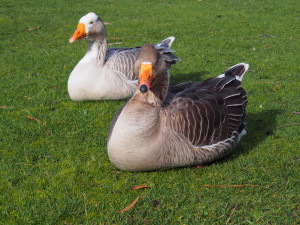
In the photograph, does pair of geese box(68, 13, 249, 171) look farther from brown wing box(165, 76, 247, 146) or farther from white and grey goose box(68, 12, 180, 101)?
white and grey goose box(68, 12, 180, 101)

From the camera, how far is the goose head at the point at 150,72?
405 cm

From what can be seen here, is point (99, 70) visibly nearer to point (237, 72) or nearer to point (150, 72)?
point (237, 72)

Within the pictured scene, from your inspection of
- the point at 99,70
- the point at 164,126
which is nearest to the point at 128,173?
the point at 164,126

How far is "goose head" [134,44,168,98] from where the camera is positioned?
13.3ft

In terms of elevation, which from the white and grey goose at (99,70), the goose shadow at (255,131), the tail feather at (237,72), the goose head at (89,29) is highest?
the goose head at (89,29)

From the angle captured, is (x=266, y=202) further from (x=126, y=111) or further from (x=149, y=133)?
(x=126, y=111)

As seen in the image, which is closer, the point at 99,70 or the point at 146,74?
the point at 146,74

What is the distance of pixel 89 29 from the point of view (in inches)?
275

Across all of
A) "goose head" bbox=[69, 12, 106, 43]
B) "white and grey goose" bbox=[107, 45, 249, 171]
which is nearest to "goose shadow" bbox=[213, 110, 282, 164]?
"white and grey goose" bbox=[107, 45, 249, 171]

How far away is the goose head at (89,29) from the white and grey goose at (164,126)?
2.81m

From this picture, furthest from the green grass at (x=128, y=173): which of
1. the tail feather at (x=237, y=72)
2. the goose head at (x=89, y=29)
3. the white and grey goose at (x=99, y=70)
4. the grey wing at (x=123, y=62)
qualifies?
the goose head at (x=89, y=29)

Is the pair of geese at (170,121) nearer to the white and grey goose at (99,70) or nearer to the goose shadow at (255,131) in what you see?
the goose shadow at (255,131)

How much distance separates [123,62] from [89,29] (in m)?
0.81

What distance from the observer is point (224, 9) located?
48.1ft
